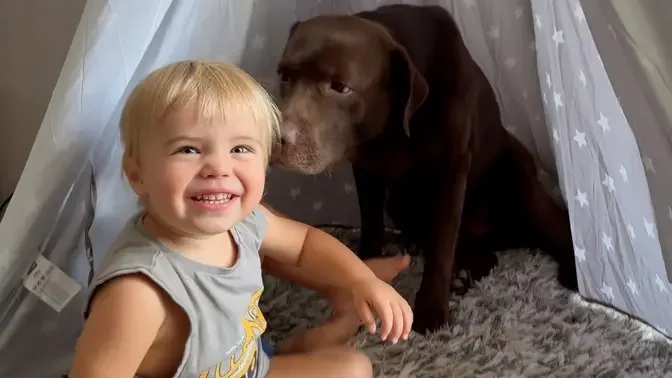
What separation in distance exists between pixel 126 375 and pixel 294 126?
1.60ft

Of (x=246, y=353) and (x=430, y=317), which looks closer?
(x=246, y=353)

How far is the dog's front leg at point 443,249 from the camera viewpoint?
1.35 m

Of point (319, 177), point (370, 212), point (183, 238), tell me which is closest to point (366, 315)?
point (183, 238)

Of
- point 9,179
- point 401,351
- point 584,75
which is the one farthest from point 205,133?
point 9,179

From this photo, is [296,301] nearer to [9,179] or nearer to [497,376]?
[497,376]

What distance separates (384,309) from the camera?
1058mm

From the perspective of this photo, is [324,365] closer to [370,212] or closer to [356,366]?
[356,366]

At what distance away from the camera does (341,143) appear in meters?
1.26

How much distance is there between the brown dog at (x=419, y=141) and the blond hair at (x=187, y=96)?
25 cm

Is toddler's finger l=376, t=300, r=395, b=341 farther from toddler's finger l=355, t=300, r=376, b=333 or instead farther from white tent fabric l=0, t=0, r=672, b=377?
white tent fabric l=0, t=0, r=672, b=377

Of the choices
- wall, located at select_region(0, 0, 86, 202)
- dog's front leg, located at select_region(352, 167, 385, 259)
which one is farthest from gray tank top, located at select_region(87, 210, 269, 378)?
wall, located at select_region(0, 0, 86, 202)

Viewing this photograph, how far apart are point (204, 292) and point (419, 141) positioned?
Answer: 1.72 ft

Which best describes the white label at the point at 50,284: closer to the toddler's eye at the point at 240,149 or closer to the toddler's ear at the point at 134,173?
the toddler's ear at the point at 134,173

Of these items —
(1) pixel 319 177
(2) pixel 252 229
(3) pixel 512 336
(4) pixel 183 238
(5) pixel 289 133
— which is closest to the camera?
(4) pixel 183 238
